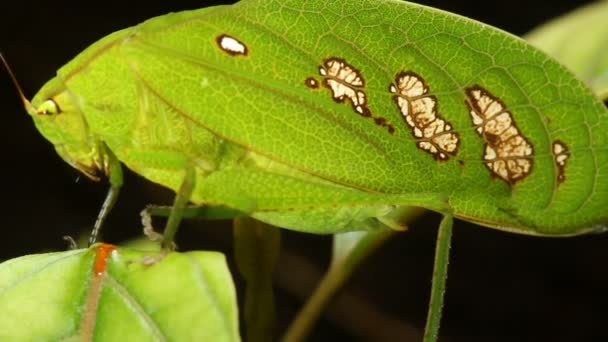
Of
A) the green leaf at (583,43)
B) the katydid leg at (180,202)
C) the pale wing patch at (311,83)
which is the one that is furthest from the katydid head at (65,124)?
the green leaf at (583,43)

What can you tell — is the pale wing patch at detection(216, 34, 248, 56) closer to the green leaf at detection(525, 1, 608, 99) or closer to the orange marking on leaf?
the orange marking on leaf

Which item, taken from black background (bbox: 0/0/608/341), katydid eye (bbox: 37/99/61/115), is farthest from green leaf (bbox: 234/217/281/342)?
black background (bbox: 0/0/608/341)

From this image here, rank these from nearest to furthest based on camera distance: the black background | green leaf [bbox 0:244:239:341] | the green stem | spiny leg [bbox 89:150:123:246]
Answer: green leaf [bbox 0:244:239:341]
spiny leg [bbox 89:150:123:246]
the green stem
the black background

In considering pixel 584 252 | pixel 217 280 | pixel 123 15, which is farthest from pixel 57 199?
pixel 217 280

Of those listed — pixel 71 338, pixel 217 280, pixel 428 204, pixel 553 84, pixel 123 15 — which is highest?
pixel 123 15

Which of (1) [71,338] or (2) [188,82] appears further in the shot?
(2) [188,82]

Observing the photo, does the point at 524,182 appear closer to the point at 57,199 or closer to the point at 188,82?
the point at 188,82

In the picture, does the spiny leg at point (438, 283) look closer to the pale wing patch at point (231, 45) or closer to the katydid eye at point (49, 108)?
the pale wing patch at point (231, 45)
